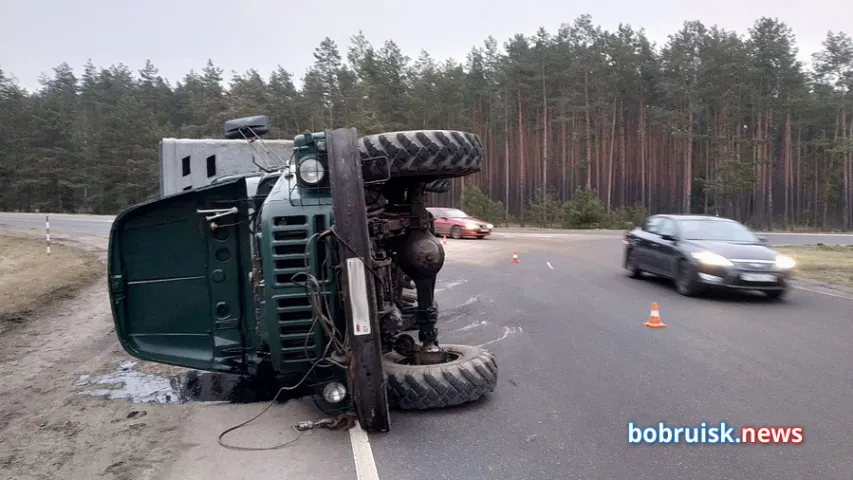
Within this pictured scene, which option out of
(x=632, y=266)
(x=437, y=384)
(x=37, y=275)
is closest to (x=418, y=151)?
(x=437, y=384)

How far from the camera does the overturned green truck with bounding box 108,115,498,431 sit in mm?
4789

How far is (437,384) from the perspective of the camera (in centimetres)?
538

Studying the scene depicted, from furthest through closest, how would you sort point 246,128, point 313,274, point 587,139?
1. point 587,139
2. point 246,128
3. point 313,274

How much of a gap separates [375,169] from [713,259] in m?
8.73

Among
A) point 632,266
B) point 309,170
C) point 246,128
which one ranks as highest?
point 246,128

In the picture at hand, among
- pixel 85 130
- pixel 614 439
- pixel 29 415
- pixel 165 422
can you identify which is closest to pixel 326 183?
pixel 165 422

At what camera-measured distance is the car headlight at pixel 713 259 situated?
39.1 ft

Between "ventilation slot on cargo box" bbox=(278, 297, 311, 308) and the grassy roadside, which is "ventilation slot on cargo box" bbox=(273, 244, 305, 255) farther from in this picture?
the grassy roadside

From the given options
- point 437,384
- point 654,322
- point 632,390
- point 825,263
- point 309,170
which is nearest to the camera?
point 309,170

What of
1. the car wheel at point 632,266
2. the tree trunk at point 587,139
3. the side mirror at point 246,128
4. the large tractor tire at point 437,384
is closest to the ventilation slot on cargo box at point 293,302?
the large tractor tire at point 437,384

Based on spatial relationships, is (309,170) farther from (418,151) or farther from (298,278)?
(418,151)

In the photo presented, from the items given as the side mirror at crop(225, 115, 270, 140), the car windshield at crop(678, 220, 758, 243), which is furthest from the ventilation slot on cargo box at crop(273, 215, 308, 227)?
the car windshield at crop(678, 220, 758, 243)

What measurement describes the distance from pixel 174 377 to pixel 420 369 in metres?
3.12

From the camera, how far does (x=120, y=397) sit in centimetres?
631
